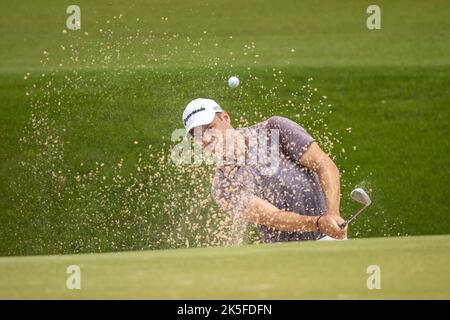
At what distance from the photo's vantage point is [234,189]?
5.96 metres

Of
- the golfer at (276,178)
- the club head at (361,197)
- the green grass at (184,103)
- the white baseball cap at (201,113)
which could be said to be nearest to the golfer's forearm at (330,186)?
the golfer at (276,178)

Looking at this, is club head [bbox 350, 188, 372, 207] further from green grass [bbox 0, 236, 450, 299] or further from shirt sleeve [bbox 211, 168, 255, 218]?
shirt sleeve [bbox 211, 168, 255, 218]

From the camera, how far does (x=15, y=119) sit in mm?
11570

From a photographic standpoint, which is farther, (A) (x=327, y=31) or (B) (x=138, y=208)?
(A) (x=327, y=31)

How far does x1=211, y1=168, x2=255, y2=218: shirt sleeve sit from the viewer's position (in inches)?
235

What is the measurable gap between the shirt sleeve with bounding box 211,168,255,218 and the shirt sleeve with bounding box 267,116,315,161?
10.0 inches

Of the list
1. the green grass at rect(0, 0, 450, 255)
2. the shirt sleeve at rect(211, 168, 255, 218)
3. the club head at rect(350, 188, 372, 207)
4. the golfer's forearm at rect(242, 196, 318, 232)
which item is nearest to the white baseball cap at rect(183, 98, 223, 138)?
the shirt sleeve at rect(211, 168, 255, 218)

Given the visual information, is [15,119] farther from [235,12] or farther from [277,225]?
[277,225]

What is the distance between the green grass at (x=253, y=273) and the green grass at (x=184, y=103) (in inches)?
137

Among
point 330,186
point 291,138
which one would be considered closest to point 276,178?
point 291,138

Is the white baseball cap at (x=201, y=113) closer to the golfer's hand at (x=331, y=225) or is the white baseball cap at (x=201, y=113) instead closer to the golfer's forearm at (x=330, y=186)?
the golfer's forearm at (x=330, y=186)

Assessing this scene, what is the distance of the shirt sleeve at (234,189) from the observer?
5977 millimetres

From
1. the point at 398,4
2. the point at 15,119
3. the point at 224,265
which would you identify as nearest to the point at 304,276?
the point at 224,265
